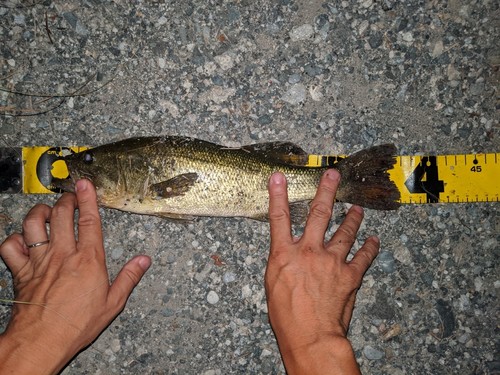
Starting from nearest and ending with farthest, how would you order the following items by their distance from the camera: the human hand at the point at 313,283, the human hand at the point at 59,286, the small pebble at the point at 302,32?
the human hand at the point at 313,283 < the human hand at the point at 59,286 < the small pebble at the point at 302,32

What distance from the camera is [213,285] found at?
3.61m

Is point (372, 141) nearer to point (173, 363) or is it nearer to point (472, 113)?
point (472, 113)

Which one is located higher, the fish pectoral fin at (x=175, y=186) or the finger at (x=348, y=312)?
the fish pectoral fin at (x=175, y=186)

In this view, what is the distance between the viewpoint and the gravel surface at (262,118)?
3.61m

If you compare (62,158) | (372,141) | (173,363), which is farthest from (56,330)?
(372,141)

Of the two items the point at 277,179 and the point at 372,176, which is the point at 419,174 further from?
the point at 277,179

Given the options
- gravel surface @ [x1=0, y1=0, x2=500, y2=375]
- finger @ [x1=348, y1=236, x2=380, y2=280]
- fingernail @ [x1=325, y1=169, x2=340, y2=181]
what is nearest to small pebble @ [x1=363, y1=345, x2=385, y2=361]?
gravel surface @ [x1=0, y1=0, x2=500, y2=375]

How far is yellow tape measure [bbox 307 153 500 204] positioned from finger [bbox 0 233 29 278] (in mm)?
3240

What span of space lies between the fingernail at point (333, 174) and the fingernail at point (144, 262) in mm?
1690

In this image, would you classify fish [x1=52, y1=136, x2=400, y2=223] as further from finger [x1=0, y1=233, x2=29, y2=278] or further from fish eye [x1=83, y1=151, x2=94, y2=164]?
finger [x1=0, y1=233, x2=29, y2=278]

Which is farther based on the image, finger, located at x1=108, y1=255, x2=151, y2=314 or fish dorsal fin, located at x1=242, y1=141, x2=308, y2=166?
fish dorsal fin, located at x1=242, y1=141, x2=308, y2=166

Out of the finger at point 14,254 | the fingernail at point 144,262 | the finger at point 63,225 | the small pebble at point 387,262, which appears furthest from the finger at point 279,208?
the finger at point 14,254

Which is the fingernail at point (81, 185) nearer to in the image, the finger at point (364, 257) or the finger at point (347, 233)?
the finger at point (347, 233)

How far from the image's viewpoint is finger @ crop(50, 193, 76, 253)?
10.6 ft
